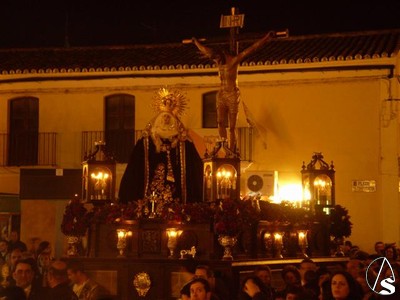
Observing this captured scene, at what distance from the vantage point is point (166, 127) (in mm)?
17984

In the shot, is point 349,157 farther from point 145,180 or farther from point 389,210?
point 145,180

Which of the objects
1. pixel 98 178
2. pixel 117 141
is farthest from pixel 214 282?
pixel 117 141

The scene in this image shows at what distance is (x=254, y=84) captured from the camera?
2645 centimetres

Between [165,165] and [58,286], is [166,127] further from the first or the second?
[58,286]

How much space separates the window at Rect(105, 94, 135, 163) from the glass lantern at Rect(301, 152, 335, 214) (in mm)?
9073

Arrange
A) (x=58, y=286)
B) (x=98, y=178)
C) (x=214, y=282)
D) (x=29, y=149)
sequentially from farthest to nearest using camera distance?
(x=29, y=149)
(x=98, y=178)
(x=214, y=282)
(x=58, y=286)

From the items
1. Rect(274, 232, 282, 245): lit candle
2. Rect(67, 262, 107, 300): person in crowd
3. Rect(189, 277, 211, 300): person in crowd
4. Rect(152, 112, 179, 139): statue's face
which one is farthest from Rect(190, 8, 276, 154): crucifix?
Rect(189, 277, 211, 300): person in crowd

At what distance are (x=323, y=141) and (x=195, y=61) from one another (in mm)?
4446

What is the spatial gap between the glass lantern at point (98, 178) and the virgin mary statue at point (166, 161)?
0.44 metres

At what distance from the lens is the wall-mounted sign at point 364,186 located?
995 inches

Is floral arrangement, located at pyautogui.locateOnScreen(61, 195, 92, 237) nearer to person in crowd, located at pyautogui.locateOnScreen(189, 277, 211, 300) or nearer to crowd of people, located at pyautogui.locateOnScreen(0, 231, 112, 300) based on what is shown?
crowd of people, located at pyautogui.locateOnScreen(0, 231, 112, 300)

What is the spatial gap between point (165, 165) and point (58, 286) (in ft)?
26.0

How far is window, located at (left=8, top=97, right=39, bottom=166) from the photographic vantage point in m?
28.2

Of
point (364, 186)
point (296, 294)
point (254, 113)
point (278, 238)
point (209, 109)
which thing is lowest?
point (296, 294)
